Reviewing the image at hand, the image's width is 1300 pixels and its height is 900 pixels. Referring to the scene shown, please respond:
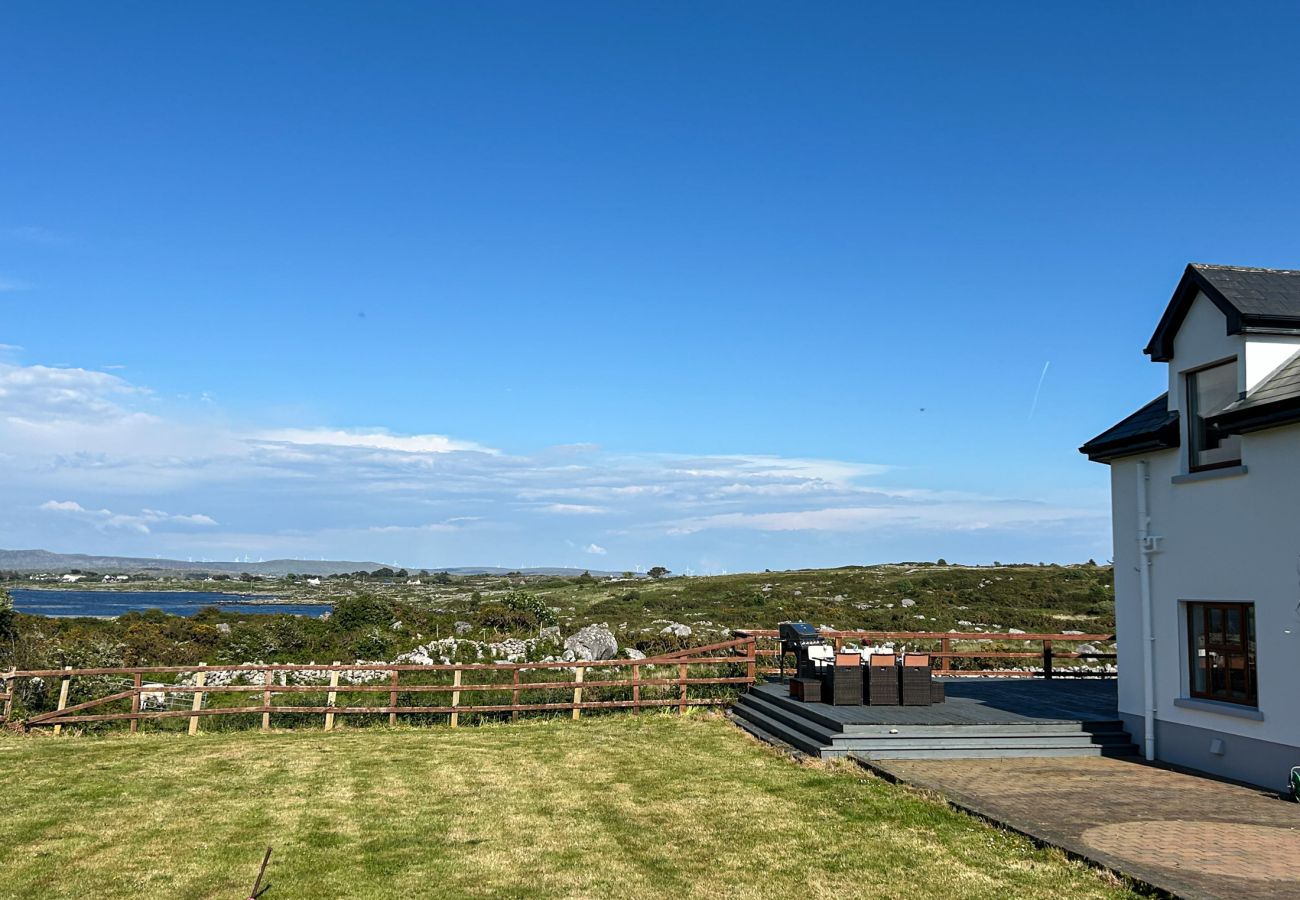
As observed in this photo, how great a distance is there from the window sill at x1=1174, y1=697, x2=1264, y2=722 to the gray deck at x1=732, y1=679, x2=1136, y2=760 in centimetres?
157

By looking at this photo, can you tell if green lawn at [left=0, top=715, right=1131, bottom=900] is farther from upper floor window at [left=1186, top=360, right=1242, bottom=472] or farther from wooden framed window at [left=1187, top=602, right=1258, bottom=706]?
upper floor window at [left=1186, top=360, right=1242, bottom=472]

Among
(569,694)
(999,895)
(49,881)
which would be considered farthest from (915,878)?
(569,694)

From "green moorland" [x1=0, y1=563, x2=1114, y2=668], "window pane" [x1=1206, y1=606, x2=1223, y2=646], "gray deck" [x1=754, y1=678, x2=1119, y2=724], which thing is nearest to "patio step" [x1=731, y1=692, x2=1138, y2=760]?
"gray deck" [x1=754, y1=678, x2=1119, y2=724]

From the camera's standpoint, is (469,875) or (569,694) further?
(569,694)

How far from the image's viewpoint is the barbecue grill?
1822 centimetres

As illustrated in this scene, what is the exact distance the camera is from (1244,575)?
12.3m

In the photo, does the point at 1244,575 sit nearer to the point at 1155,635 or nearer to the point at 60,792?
the point at 1155,635

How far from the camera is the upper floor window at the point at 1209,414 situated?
12.9 metres

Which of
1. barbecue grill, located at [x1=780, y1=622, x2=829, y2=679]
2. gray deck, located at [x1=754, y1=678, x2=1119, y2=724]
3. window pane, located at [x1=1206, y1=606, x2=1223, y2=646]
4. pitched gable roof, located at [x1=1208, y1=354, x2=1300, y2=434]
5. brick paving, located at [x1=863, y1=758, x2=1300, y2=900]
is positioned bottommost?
brick paving, located at [x1=863, y1=758, x2=1300, y2=900]

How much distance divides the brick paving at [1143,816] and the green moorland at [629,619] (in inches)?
851

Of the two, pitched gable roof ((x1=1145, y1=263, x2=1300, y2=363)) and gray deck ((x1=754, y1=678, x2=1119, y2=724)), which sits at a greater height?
pitched gable roof ((x1=1145, y1=263, x2=1300, y2=363))

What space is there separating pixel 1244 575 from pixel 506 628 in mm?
34721

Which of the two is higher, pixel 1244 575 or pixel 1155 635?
pixel 1244 575

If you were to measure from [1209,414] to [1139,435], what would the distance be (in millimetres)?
1038
